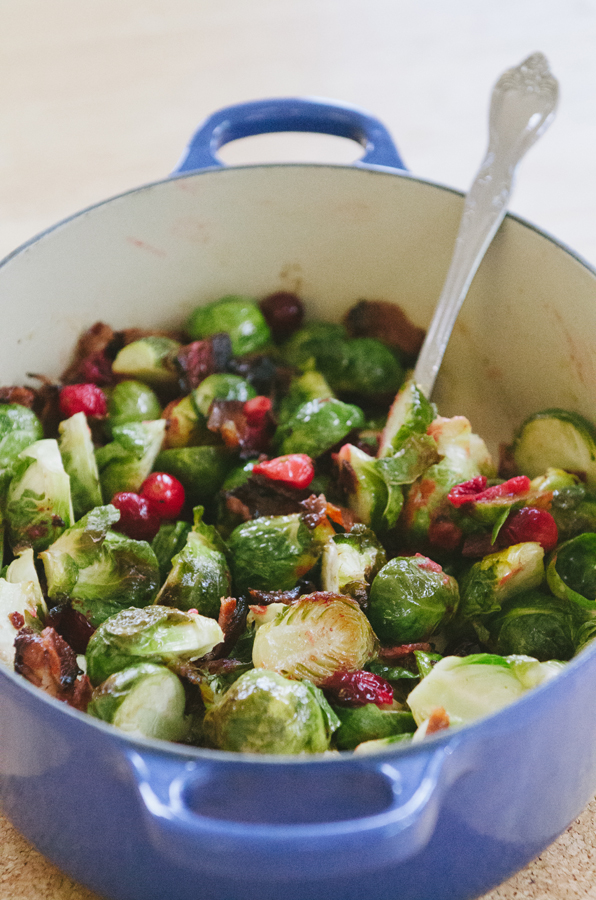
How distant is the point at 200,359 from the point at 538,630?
1.08 meters

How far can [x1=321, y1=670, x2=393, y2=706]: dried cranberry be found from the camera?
4.61ft

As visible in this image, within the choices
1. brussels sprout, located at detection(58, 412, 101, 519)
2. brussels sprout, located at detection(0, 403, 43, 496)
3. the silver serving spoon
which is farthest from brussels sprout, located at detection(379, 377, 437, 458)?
brussels sprout, located at detection(0, 403, 43, 496)

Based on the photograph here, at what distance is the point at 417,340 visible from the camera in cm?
226

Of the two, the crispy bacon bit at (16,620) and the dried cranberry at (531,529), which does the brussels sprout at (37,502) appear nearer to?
the crispy bacon bit at (16,620)

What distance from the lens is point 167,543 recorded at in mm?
1752

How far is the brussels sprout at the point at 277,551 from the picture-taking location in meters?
1.64

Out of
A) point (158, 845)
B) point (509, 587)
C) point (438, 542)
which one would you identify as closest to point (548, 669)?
point (509, 587)

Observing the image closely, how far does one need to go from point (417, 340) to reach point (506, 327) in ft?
0.88

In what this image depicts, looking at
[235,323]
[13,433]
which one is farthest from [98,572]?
[235,323]

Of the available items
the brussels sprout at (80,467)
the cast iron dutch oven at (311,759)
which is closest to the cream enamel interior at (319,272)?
the cast iron dutch oven at (311,759)

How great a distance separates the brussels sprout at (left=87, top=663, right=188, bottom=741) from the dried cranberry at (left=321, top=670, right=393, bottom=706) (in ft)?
0.87

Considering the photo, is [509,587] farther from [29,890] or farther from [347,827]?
[29,890]

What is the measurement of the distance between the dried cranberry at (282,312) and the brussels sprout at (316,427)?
1.27 ft

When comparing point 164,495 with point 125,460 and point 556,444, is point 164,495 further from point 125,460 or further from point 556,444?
point 556,444
